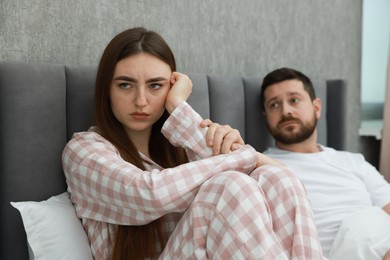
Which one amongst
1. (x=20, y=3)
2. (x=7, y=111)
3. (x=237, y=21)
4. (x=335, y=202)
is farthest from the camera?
(x=237, y=21)

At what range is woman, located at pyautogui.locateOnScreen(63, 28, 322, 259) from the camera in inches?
39.1

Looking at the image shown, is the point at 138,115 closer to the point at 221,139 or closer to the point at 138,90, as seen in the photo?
the point at 138,90

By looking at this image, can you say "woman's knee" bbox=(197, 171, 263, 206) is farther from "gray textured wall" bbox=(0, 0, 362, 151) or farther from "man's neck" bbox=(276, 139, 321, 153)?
"man's neck" bbox=(276, 139, 321, 153)

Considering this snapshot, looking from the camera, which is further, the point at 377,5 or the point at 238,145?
the point at 377,5

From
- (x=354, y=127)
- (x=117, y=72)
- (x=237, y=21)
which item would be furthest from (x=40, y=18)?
(x=354, y=127)

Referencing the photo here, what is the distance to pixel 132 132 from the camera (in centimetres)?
144

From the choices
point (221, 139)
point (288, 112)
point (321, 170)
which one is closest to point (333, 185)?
point (321, 170)

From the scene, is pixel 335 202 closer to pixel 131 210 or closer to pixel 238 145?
pixel 238 145

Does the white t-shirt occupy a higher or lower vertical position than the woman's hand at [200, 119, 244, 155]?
lower

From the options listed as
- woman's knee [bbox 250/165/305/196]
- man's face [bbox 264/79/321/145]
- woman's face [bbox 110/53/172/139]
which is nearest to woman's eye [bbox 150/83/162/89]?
woman's face [bbox 110/53/172/139]

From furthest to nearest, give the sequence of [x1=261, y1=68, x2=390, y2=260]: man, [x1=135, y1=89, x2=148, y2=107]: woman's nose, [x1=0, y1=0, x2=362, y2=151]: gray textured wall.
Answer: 1. [x1=261, y1=68, x2=390, y2=260]: man
2. [x1=0, y1=0, x2=362, y2=151]: gray textured wall
3. [x1=135, y1=89, x2=148, y2=107]: woman's nose

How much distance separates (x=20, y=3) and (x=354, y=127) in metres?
2.18

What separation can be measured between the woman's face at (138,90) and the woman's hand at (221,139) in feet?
0.55

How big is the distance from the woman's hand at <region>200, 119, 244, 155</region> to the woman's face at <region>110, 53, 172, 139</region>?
6.6 inches
